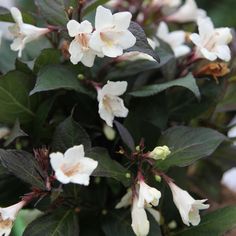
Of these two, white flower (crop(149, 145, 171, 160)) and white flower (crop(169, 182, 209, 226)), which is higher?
white flower (crop(149, 145, 171, 160))

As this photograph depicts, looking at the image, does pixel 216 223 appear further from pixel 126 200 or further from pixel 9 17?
pixel 9 17

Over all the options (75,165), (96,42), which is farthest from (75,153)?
(96,42)

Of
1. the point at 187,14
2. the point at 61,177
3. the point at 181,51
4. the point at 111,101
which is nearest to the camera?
the point at 61,177

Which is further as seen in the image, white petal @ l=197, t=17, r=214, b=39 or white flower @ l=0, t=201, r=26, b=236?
white petal @ l=197, t=17, r=214, b=39

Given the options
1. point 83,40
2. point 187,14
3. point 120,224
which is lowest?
point 120,224

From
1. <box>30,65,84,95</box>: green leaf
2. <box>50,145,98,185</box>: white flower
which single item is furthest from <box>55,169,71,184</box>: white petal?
<box>30,65,84,95</box>: green leaf

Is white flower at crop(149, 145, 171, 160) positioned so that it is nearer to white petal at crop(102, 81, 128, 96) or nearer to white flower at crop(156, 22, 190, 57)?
white petal at crop(102, 81, 128, 96)

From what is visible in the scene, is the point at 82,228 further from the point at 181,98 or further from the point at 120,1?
the point at 120,1

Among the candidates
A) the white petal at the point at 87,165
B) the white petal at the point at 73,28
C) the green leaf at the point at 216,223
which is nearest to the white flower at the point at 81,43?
the white petal at the point at 73,28
